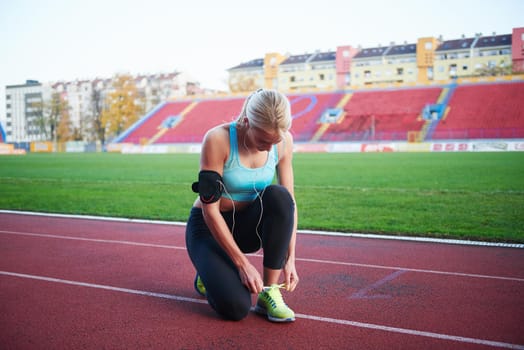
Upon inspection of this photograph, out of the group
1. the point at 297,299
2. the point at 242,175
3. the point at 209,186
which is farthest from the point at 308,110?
the point at 209,186

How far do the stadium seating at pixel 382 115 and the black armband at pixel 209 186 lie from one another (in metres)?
41.4

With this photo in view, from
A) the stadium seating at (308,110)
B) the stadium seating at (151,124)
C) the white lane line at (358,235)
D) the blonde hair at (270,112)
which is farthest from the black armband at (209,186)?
the stadium seating at (151,124)

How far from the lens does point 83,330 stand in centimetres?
356

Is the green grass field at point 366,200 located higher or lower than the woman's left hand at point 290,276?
lower

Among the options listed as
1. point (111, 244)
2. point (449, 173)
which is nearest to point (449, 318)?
point (111, 244)

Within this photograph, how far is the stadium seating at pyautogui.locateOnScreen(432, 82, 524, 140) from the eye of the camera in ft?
133

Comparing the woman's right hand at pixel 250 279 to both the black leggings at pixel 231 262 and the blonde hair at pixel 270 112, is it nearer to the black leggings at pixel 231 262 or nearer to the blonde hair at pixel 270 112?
the black leggings at pixel 231 262

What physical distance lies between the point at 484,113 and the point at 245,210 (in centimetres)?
4564

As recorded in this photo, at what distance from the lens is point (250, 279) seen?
348 centimetres

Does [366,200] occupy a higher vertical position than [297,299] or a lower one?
lower

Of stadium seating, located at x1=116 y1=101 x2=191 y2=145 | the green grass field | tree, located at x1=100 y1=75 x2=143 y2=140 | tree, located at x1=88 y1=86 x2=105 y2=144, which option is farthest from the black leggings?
tree, located at x1=88 y1=86 x2=105 y2=144

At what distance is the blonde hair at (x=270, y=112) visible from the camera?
3234mm

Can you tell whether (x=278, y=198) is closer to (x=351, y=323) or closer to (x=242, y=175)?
(x=242, y=175)

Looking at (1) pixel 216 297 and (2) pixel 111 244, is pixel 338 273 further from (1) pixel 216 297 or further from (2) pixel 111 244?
(2) pixel 111 244
